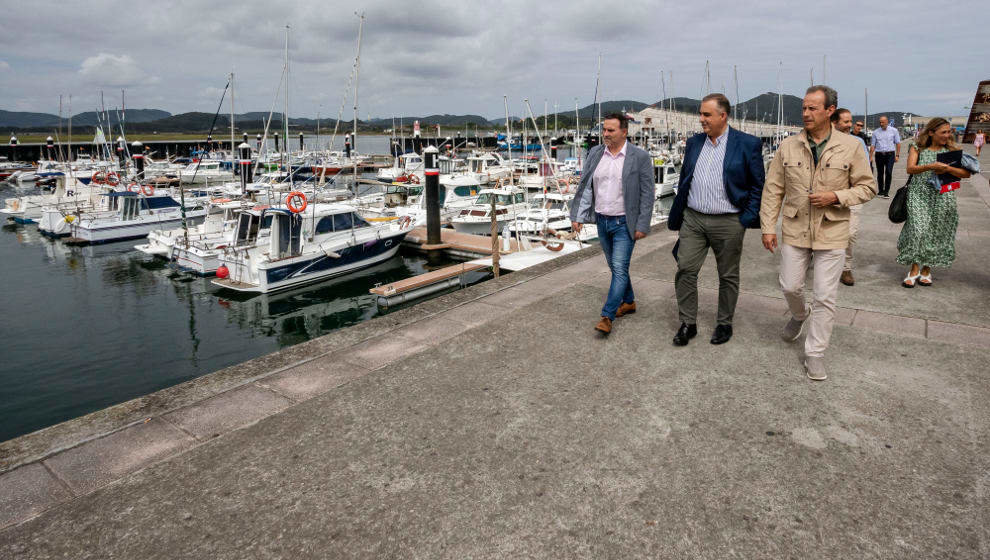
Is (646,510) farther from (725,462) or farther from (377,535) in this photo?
(377,535)

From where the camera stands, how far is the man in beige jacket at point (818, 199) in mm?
3975

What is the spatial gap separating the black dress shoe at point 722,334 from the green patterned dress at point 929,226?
3077 millimetres

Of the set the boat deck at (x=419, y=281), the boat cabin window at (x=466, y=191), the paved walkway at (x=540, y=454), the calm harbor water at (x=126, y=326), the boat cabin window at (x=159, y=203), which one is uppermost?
the boat cabin window at (x=466, y=191)

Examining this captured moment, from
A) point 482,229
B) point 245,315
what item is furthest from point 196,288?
point 482,229

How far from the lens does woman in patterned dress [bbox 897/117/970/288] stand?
618 cm

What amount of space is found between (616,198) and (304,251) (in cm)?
1398

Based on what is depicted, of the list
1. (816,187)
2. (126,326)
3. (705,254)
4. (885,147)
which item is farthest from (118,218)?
(816,187)

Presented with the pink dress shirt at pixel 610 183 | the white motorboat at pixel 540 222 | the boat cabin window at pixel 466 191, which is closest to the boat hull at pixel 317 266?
the white motorboat at pixel 540 222

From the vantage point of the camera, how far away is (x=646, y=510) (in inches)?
106

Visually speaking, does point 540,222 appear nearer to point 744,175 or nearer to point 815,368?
point 744,175

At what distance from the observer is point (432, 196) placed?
Answer: 20.9 m

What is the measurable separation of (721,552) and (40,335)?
17.0 metres

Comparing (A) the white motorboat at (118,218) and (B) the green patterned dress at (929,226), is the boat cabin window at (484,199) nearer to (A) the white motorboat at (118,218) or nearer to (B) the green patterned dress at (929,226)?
(A) the white motorboat at (118,218)

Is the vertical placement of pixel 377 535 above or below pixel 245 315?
above
